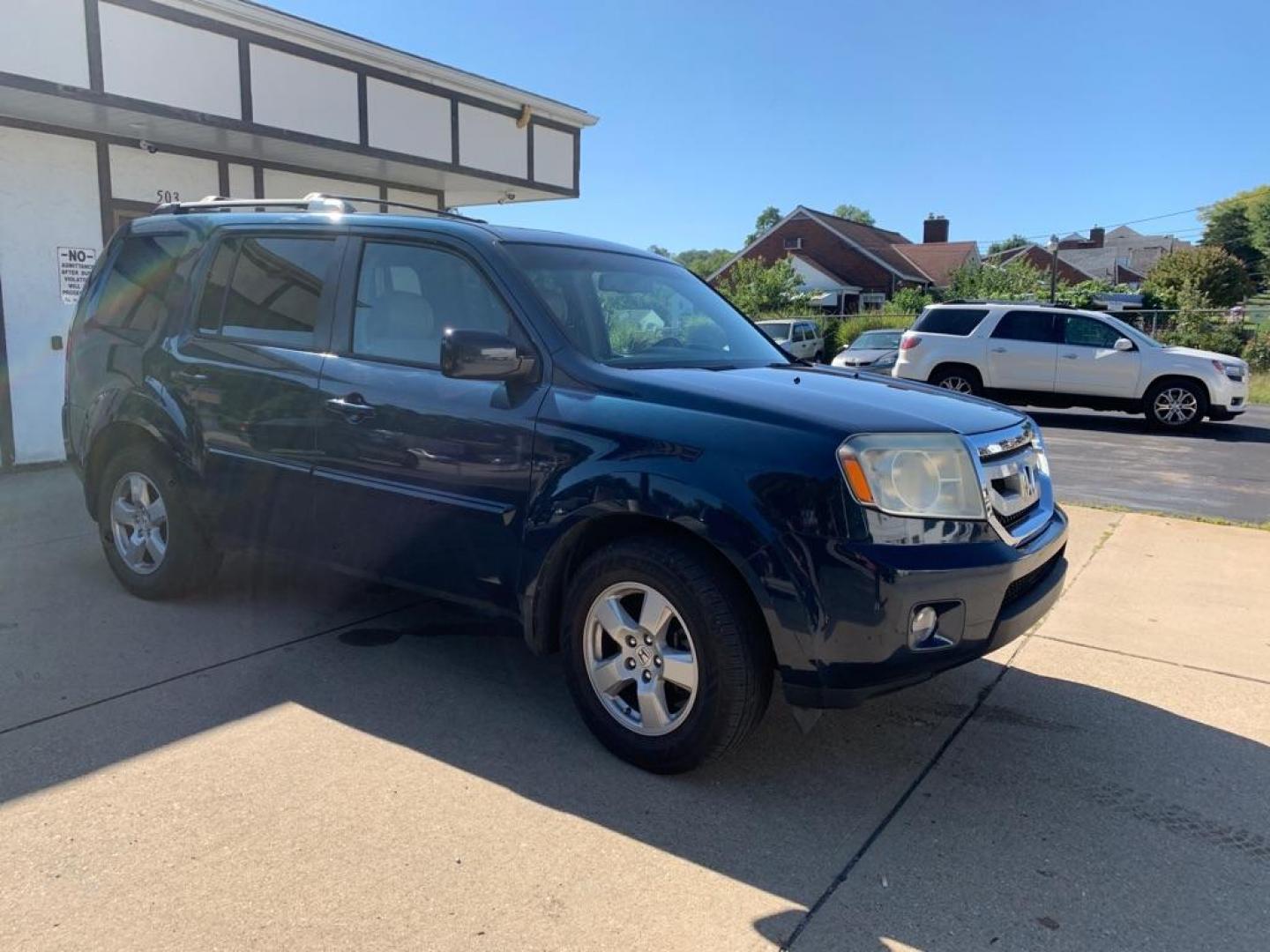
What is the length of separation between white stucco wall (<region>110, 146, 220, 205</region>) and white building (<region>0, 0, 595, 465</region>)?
0.01 m

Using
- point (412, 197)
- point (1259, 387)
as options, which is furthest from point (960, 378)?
point (1259, 387)

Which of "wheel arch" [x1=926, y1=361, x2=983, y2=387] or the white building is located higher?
the white building

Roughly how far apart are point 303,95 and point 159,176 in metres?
1.72

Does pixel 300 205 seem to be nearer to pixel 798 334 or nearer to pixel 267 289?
pixel 267 289

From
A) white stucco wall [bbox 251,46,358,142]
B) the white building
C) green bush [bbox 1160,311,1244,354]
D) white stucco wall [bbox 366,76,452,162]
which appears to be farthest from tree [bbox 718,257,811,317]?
white stucco wall [bbox 251,46,358,142]

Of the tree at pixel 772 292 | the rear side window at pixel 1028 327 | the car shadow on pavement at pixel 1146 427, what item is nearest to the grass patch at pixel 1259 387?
the car shadow on pavement at pixel 1146 427

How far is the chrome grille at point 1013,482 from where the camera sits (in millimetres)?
3256

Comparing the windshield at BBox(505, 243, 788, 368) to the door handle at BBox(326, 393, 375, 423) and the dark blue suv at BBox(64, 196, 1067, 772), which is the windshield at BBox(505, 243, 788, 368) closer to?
the dark blue suv at BBox(64, 196, 1067, 772)

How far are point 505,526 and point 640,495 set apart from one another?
647 millimetres

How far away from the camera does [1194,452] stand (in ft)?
39.9

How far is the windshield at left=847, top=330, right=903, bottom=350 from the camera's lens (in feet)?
73.0

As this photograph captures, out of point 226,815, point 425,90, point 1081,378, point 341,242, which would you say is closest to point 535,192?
point 425,90

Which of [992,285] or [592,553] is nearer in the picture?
[592,553]

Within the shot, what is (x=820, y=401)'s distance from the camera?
3.34 meters
